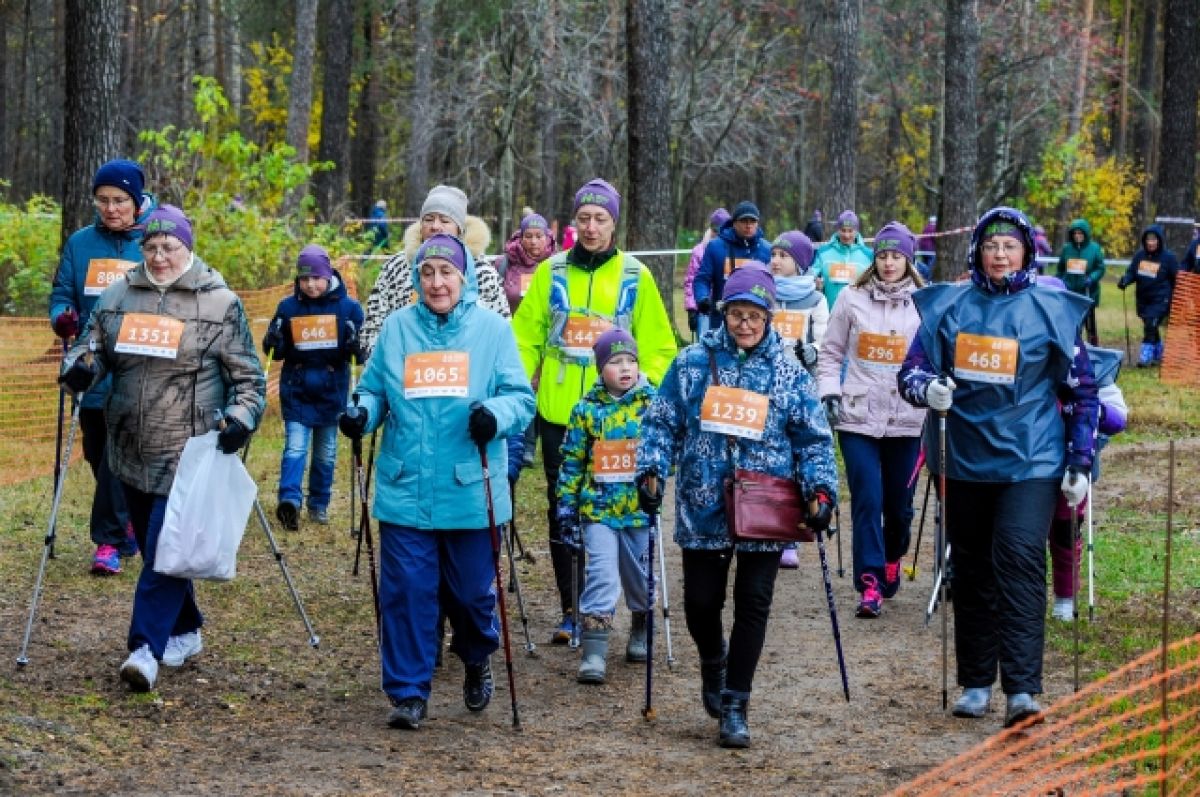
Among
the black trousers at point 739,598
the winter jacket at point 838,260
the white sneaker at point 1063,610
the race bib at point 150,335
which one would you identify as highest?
the winter jacket at point 838,260

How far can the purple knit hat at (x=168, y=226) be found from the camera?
7.55m

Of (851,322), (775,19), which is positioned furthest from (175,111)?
(851,322)

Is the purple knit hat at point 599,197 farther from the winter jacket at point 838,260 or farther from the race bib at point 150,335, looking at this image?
the winter jacket at point 838,260

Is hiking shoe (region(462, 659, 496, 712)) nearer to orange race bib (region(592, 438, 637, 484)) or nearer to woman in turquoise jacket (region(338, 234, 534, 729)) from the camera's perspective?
woman in turquoise jacket (region(338, 234, 534, 729))

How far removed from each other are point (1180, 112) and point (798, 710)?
70.6ft

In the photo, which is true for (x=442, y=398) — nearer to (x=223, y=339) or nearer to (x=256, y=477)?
(x=223, y=339)

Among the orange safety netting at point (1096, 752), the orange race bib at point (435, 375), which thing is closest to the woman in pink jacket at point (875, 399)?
the orange safety netting at point (1096, 752)

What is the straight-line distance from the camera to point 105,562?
9969mm

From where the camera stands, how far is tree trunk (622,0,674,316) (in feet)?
59.7

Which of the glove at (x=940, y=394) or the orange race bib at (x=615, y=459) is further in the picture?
the orange race bib at (x=615, y=459)

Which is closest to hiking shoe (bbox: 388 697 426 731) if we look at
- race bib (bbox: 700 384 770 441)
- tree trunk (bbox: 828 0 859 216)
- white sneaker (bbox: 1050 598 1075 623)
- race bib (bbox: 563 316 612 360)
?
race bib (bbox: 700 384 770 441)

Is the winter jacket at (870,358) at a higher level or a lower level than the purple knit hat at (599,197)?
lower

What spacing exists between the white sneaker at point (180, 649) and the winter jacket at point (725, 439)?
240cm

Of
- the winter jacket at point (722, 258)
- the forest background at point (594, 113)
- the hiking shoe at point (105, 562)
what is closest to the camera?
the hiking shoe at point (105, 562)
